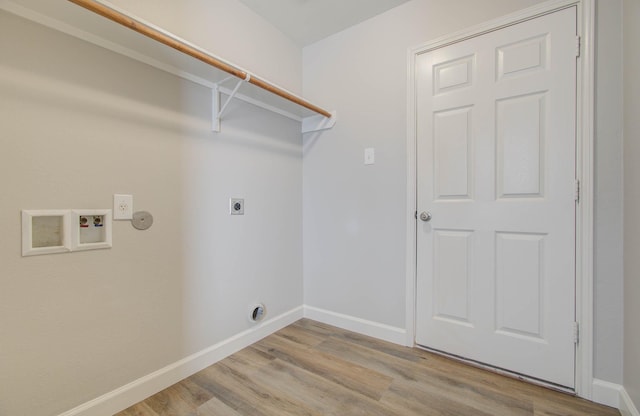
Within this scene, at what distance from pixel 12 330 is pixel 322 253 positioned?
167 centimetres

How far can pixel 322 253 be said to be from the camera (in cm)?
223

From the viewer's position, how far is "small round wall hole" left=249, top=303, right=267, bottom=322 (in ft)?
6.10

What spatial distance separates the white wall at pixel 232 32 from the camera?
4.63ft

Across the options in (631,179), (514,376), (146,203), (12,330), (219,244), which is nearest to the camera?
(12,330)

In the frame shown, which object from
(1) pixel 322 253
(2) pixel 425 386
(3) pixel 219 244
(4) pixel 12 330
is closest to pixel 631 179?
(2) pixel 425 386

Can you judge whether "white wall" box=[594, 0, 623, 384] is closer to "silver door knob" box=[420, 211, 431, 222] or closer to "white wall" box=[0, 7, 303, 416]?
"silver door knob" box=[420, 211, 431, 222]

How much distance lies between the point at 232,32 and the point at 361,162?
3.86ft

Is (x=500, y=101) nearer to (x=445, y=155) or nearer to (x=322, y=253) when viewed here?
(x=445, y=155)

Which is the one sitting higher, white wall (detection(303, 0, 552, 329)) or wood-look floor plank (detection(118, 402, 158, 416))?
white wall (detection(303, 0, 552, 329))

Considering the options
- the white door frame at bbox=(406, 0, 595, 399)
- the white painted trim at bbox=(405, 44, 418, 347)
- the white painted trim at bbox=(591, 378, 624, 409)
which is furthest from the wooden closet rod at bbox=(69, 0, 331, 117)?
the white painted trim at bbox=(591, 378, 624, 409)

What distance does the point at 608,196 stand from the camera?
128 cm

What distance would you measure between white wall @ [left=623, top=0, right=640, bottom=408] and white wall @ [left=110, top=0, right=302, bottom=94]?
186 centimetres

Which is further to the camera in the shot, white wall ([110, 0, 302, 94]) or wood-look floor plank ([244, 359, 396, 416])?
white wall ([110, 0, 302, 94])

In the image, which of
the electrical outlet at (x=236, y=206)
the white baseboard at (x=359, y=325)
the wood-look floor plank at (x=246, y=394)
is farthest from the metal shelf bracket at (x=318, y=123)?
the wood-look floor plank at (x=246, y=394)
